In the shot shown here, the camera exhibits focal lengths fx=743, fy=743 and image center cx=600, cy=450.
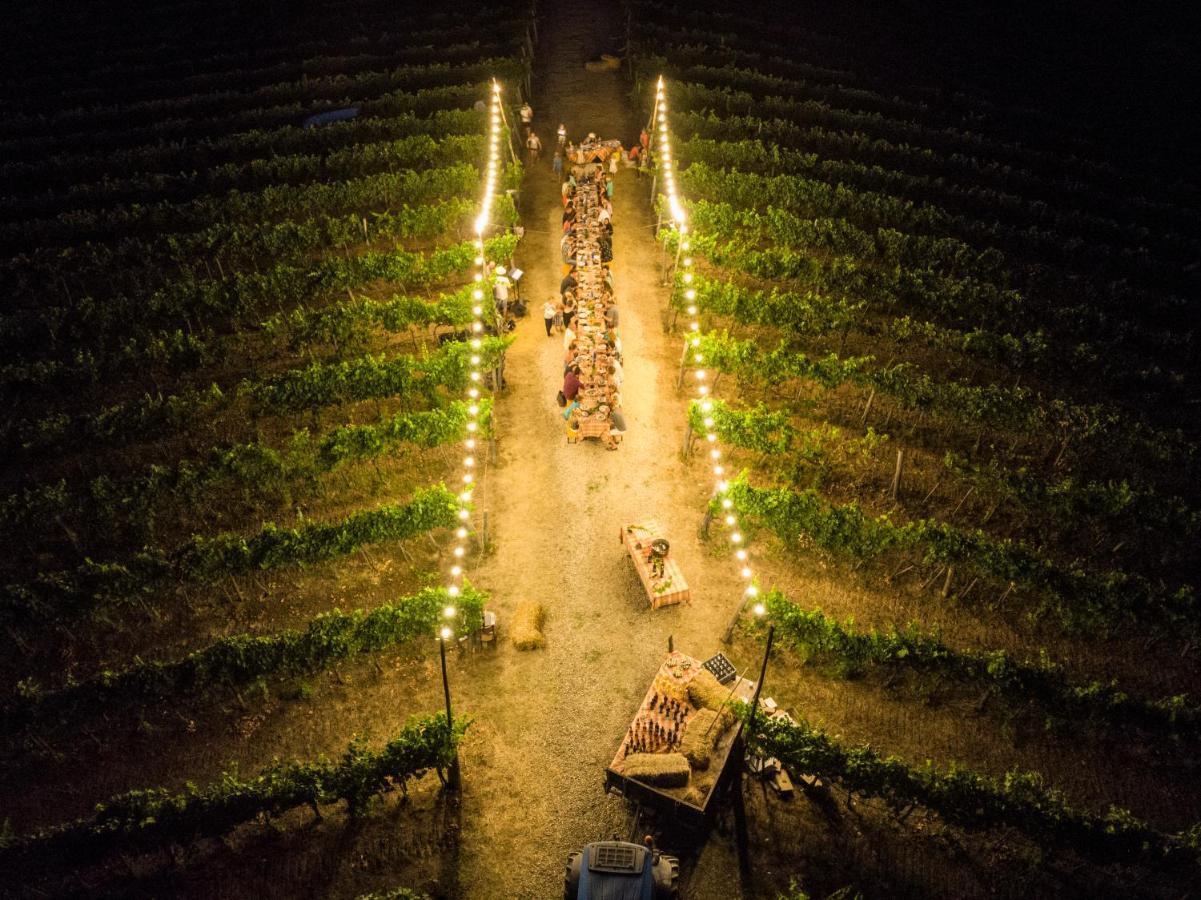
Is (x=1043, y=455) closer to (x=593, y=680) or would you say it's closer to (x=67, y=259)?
(x=593, y=680)

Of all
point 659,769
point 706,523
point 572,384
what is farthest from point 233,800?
point 572,384

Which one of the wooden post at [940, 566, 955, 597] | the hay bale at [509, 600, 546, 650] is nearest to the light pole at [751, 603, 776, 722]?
the wooden post at [940, 566, 955, 597]

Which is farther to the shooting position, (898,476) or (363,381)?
(363,381)

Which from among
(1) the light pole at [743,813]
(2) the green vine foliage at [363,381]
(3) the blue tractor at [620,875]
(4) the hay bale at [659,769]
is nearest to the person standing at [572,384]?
(2) the green vine foliage at [363,381]

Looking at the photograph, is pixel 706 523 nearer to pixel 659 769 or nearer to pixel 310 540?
pixel 659 769

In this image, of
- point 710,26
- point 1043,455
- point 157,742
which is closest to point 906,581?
point 1043,455

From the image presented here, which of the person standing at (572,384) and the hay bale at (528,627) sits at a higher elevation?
the person standing at (572,384)

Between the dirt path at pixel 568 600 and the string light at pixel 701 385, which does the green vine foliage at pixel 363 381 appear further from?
the string light at pixel 701 385
